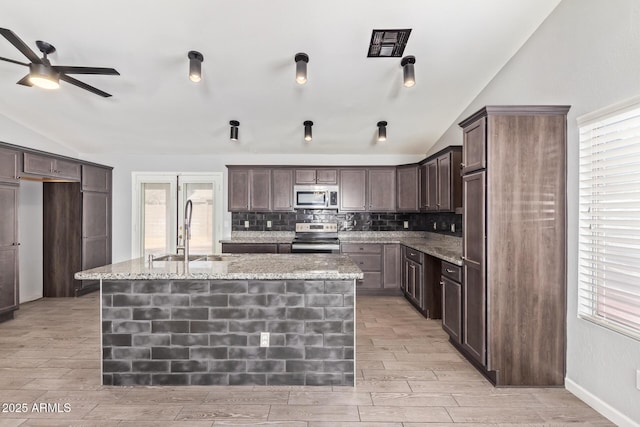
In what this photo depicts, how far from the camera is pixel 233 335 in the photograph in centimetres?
238

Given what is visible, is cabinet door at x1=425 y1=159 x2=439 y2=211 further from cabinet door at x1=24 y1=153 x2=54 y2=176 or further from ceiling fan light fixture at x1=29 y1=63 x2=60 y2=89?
cabinet door at x1=24 y1=153 x2=54 y2=176

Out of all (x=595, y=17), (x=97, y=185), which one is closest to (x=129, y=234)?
(x=97, y=185)

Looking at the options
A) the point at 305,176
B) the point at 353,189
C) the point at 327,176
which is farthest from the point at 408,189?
the point at 305,176

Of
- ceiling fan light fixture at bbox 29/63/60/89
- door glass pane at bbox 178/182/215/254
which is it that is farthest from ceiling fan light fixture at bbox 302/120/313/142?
ceiling fan light fixture at bbox 29/63/60/89

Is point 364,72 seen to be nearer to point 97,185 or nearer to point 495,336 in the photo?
point 495,336

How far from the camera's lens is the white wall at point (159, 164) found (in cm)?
551

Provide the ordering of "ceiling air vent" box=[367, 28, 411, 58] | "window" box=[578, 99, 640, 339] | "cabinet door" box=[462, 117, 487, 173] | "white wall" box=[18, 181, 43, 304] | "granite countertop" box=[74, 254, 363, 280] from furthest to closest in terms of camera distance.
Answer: "white wall" box=[18, 181, 43, 304] < "ceiling air vent" box=[367, 28, 411, 58] < "cabinet door" box=[462, 117, 487, 173] < "granite countertop" box=[74, 254, 363, 280] < "window" box=[578, 99, 640, 339]

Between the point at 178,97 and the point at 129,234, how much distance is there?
2.80m

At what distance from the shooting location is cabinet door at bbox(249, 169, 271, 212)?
5.22 metres

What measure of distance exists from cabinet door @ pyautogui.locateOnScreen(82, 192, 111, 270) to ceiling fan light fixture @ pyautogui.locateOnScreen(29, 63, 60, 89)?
8.26 feet

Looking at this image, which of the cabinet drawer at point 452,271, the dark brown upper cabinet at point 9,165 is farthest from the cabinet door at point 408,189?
the dark brown upper cabinet at point 9,165

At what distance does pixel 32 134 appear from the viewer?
183 inches

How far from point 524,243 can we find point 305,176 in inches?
134

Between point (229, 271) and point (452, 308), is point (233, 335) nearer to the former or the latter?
point (229, 271)
